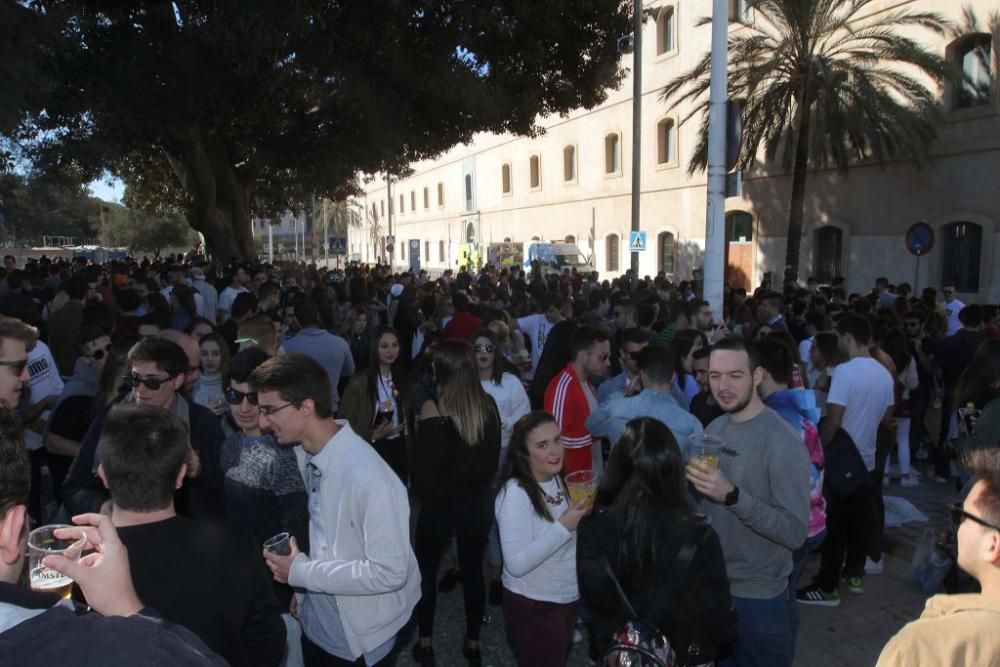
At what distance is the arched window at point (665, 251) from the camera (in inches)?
1096

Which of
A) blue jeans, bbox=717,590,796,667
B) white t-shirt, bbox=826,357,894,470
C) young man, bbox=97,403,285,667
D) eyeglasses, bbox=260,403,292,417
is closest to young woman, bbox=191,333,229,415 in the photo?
eyeglasses, bbox=260,403,292,417

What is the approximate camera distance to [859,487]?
15.6ft

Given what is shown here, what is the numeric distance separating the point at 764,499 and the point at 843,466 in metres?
1.98

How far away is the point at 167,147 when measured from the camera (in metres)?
15.0

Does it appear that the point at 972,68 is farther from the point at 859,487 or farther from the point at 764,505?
the point at 764,505

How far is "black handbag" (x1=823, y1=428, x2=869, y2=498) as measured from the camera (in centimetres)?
457

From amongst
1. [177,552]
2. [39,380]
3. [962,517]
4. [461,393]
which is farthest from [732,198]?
[177,552]

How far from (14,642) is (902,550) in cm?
620

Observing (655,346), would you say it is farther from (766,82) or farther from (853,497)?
(766,82)

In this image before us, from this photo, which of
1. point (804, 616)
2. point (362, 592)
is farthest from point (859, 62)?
point (362, 592)

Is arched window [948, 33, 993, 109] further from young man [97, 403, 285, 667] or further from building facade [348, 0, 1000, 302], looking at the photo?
young man [97, 403, 285, 667]

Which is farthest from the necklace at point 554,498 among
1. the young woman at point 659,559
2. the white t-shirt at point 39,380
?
the white t-shirt at point 39,380

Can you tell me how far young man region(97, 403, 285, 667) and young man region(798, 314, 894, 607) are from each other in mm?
3913

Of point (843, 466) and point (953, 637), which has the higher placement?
point (953, 637)
